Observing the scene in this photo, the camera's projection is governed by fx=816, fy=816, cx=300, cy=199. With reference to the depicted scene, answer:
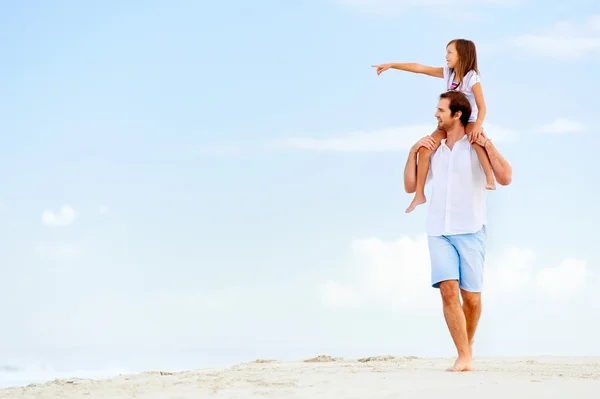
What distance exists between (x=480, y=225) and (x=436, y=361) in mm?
2058

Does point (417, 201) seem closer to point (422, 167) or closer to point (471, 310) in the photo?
point (422, 167)

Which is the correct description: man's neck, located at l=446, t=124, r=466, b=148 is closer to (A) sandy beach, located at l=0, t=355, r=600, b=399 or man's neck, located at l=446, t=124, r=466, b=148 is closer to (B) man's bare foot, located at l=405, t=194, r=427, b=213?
(B) man's bare foot, located at l=405, t=194, r=427, b=213

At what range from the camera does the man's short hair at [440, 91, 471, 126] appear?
277 inches

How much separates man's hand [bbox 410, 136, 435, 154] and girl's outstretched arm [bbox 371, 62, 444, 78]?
717 millimetres

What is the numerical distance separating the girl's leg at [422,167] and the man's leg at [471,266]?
0.58m

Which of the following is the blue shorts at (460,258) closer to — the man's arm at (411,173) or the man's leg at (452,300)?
the man's leg at (452,300)

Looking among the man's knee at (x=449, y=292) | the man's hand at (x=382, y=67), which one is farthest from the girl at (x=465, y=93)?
the man's knee at (x=449, y=292)

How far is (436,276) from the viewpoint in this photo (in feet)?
22.3

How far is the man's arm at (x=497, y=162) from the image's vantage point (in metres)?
6.90

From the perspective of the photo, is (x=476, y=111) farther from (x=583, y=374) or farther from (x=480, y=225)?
(x=583, y=374)

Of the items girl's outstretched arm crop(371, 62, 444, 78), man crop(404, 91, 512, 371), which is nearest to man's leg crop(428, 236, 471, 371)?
man crop(404, 91, 512, 371)

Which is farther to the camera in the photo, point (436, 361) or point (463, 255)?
point (436, 361)

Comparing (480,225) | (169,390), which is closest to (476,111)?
(480,225)

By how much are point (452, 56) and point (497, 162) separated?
104cm
